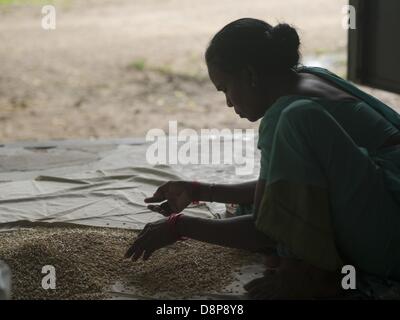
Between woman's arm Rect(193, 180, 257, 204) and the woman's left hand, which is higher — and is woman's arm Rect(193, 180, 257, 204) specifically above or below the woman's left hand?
above

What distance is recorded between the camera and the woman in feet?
6.88

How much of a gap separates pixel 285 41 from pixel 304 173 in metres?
0.51

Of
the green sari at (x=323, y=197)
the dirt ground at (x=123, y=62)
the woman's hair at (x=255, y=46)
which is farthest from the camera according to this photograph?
the dirt ground at (x=123, y=62)

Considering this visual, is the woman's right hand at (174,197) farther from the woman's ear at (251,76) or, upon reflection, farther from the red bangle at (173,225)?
the woman's ear at (251,76)

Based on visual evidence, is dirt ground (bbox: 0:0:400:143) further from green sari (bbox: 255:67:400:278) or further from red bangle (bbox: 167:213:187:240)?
green sari (bbox: 255:67:400:278)

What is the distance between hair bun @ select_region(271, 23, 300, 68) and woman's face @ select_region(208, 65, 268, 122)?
5.3 inches

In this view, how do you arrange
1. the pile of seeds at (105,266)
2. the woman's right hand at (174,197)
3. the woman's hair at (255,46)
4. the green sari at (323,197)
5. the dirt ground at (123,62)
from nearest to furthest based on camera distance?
the green sari at (323,197)
the woman's hair at (255,46)
the pile of seeds at (105,266)
the woman's right hand at (174,197)
the dirt ground at (123,62)

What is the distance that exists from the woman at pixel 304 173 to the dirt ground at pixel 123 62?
4001mm

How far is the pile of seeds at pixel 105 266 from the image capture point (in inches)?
94.7

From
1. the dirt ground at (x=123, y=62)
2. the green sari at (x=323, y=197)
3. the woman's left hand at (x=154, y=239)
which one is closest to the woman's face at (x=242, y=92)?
the green sari at (x=323, y=197)

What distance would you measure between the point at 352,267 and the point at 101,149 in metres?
2.45

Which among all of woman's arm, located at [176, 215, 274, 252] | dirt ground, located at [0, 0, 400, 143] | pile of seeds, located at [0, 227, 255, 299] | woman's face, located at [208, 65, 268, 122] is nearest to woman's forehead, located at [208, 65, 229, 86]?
woman's face, located at [208, 65, 268, 122]

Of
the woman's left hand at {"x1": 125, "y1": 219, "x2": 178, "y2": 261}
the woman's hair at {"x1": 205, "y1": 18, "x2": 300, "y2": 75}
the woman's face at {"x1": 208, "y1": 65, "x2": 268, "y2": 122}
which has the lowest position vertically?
the woman's left hand at {"x1": 125, "y1": 219, "x2": 178, "y2": 261}
